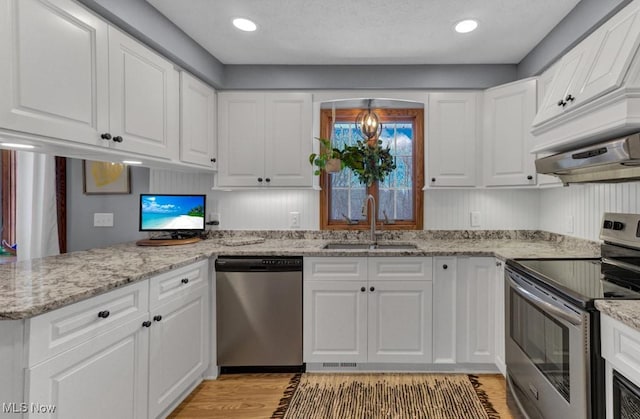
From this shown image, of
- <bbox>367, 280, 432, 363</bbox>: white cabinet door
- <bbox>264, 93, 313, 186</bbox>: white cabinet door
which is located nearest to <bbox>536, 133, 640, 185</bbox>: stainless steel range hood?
<bbox>367, 280, 432, 363</bbox>: white cabinet door

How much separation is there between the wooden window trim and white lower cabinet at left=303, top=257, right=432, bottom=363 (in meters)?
0.66

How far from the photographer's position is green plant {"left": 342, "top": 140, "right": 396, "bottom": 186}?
2.71 m

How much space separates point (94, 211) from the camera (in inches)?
112

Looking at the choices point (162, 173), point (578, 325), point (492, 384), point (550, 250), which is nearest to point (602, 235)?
point (550, 250)

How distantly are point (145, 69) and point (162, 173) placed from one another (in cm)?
112

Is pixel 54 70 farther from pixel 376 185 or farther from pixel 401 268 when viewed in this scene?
pixel 376 185

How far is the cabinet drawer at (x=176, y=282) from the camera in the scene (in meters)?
1.70

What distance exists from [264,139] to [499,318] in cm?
218

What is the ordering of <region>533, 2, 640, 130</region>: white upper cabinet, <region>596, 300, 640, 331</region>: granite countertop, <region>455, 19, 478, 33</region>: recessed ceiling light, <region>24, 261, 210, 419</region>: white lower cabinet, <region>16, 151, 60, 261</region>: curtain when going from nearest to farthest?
<region>596, 300, 640, 331</region>: granite countertop → <region>24, 261, 210, 419</region>: white lower cabinet → <region>533, 2, 640, 130</region>: white upper cabinet → <region>455, 19, 478, 33</region>: recessed ceiling light → <region>16, 151, 60, 261</region>: curtain

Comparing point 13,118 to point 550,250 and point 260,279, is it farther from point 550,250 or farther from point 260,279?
point 550,250

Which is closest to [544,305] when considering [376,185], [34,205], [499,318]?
[499,318]


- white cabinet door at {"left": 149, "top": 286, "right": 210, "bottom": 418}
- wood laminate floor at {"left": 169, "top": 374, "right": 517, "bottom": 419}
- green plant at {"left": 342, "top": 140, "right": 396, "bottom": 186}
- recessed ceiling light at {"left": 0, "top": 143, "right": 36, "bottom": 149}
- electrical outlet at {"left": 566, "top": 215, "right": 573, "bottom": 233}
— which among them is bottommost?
wood laminate floor at {"left": 169, "top": 374, "right": 517, "bottom": 419}

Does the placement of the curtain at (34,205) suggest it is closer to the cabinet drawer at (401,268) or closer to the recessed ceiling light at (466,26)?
the cabinet drawer at (401,268)

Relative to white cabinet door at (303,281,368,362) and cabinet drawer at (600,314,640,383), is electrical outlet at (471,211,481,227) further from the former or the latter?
cabinet drawer at (600,314,640,383)
